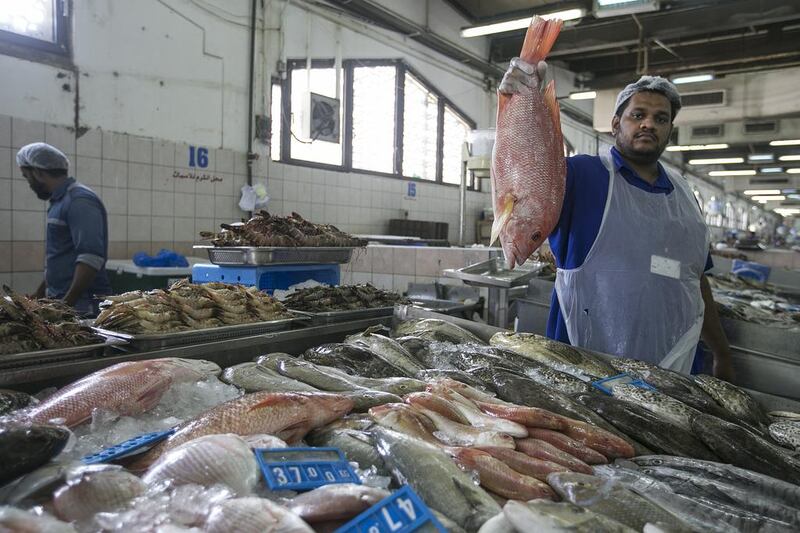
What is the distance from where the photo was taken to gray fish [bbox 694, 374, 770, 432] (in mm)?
2023

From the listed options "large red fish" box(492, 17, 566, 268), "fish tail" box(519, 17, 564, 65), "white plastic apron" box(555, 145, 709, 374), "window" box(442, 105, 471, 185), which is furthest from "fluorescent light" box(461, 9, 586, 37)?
"large red fish" box(492, 17, 566, 268)

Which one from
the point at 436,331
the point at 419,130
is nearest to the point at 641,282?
the point at 436,331

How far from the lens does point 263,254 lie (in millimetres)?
3959

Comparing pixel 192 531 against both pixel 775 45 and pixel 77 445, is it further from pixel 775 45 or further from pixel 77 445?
pixel 775 45

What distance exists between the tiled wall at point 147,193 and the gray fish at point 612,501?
541 cm

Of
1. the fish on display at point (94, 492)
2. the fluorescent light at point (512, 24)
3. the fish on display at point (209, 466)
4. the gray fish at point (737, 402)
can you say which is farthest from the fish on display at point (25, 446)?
the fluorescent light at point (512, 24)

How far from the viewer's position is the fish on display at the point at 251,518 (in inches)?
39.9

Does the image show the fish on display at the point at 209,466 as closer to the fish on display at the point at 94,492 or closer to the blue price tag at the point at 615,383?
the fish on display at the point at 94,492

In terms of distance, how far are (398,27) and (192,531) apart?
9.79 meters

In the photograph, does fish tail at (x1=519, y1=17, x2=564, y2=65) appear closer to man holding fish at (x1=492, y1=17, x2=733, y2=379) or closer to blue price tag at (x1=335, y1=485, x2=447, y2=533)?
man holding fish at (x1=492, y1=17, x2=733, y2=379)

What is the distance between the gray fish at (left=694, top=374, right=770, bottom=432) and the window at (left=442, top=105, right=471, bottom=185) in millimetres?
9545

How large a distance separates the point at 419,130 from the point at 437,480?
1004cm

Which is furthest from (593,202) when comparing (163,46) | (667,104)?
(163,46)

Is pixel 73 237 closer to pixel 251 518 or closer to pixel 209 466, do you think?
pixel 209 466
